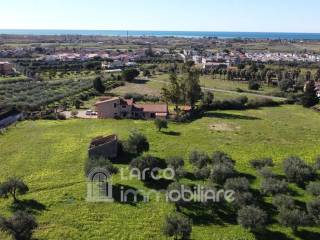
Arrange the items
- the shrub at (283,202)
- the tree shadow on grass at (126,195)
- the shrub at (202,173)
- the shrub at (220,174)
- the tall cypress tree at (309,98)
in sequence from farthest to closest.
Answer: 1. the tall cypress tree at (309,98)
2. the shrub at (202,173)
3. the shrub at (220,174)
4. the tree shadow on grass at (126,195)
5. the shrub at (283,202)

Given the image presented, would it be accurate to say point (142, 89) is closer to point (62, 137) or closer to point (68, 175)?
point (62, 137)

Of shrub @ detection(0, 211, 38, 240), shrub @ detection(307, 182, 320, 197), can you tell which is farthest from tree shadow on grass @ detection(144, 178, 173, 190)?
shrub @ detection(307, 182, 320, 197)

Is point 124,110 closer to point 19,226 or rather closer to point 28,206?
point 28,206

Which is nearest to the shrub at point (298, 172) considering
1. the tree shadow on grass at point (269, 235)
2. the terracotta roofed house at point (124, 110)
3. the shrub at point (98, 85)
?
the tree shadow on grass at point (269, 235)

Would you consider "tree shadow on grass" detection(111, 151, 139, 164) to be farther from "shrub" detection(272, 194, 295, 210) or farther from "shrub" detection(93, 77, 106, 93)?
"shrub" detection(93, 77, 106, 93)

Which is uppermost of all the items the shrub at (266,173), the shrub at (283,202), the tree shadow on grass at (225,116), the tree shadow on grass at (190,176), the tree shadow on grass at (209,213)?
the shrub at (283,202)

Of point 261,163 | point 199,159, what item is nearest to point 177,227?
point 199,159

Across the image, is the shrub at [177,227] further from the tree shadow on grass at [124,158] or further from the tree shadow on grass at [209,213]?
the tree shadow on grass at [124,158]
